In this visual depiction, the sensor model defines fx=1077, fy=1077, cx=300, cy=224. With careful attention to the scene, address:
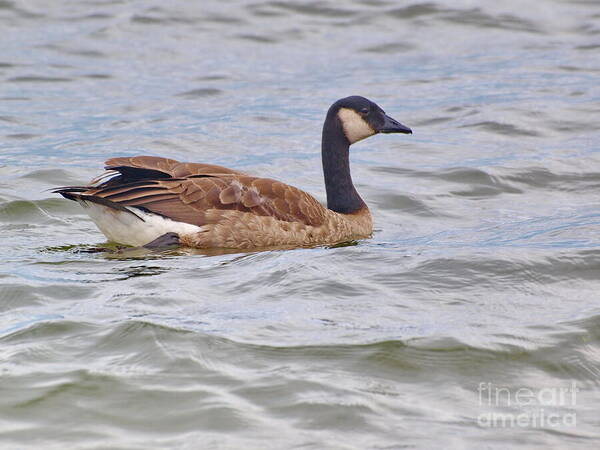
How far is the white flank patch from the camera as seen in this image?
8.84m

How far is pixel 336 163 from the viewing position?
10406mm

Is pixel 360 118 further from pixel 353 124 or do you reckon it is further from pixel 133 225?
pixel 133 225

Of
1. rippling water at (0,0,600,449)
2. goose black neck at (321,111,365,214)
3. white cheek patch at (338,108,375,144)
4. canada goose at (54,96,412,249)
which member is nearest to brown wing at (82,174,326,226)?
canada goose at (54,96,412,249)

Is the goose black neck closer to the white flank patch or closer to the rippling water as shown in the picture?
the rippling water

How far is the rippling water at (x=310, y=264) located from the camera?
5.48 m

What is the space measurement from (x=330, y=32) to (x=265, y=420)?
1540 centimetres

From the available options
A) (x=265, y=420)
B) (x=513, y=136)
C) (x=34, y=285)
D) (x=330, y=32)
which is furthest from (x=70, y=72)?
(x=265, y=420)

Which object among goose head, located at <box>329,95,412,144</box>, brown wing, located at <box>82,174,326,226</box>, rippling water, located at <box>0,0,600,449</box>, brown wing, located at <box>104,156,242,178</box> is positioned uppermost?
goose head, located at <box>329,95,412,144</box>

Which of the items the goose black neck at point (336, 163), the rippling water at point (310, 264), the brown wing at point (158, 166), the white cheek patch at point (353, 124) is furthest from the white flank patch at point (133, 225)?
the white cheek patch at point (353, 124)

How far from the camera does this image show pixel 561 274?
26.3ft

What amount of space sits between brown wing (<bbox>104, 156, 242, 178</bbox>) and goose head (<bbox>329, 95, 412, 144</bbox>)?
1.46m

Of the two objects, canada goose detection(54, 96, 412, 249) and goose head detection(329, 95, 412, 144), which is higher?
goose head detection(329, 95, 412, 144)

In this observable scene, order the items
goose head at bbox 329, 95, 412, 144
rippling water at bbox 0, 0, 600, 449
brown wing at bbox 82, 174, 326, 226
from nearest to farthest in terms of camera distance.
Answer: rippling water at bbox 0, 0, 600, 449, brown wing at bbox 82, 174, 326, 226, goose head at bbox 329, 95, 412, 144

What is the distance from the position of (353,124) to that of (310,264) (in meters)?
2.49
